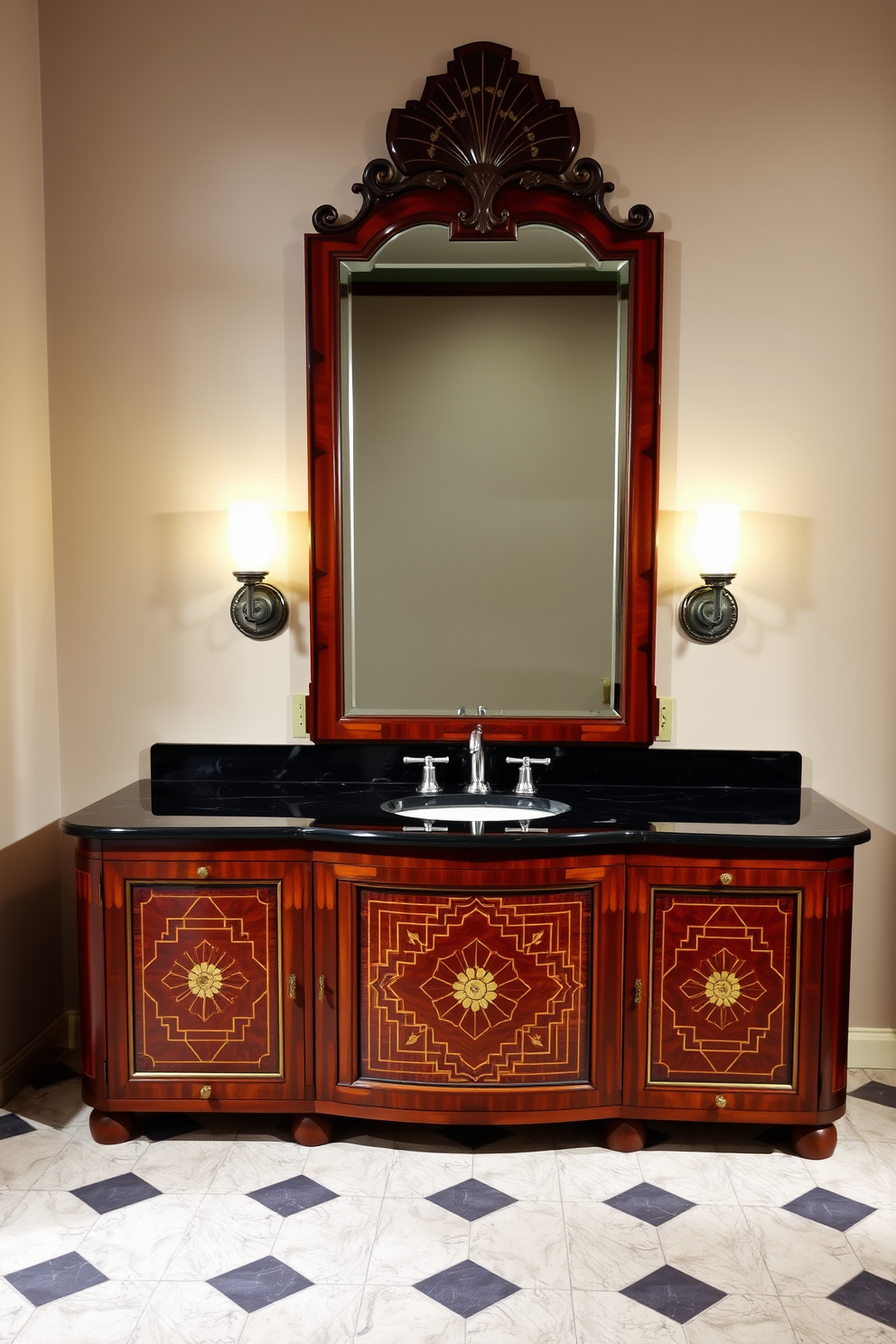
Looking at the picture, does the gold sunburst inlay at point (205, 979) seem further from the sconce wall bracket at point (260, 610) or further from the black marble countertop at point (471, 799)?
the sconce wall bracket at point (260, 610)

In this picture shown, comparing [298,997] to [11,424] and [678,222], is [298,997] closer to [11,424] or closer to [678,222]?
[11,424]

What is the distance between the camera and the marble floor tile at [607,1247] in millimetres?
2018

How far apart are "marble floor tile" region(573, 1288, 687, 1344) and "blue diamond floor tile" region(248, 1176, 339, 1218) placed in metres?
0.61

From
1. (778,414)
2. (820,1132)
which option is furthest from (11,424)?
(820,1132)

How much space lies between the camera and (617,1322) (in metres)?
1.90

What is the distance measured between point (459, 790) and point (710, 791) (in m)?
0.68

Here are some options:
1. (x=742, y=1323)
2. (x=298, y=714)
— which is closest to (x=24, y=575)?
(x=298, y=714)

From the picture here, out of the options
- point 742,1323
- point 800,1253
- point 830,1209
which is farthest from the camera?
point 830,1209

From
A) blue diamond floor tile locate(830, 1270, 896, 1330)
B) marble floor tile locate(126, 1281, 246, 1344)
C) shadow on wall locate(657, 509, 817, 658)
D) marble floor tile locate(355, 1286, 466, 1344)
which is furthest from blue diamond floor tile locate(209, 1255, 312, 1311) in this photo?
shadow on wall locate(657, 509, 817, 658)

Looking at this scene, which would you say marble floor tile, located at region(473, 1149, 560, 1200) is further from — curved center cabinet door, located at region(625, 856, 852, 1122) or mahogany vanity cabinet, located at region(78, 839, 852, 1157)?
curved center cabinet door, located at region(625, 856, 852, 1122)

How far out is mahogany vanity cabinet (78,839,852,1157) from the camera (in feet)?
7.97

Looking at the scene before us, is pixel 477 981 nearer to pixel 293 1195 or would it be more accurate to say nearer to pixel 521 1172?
pixel 521 1172

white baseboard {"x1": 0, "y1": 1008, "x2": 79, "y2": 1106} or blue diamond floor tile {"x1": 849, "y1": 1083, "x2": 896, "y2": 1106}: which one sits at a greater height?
white baseboard {"x1": 0, "y1": 1008, "x2": 79, "y2": 1106}

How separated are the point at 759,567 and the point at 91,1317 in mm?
2315
